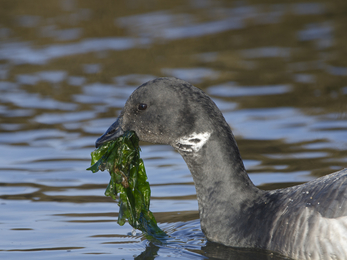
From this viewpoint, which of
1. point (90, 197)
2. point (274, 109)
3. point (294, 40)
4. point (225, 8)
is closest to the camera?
point (90, 197)

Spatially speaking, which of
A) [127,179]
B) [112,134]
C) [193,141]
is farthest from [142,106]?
[127,179]

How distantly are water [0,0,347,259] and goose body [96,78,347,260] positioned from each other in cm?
24

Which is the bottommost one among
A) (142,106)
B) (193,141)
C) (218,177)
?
(218,177)

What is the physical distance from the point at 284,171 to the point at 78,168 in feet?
10.2

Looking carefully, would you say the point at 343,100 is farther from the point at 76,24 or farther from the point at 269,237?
the point at 76,24

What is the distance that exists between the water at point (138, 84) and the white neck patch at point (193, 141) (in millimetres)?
1060

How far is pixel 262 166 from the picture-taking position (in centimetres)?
A: 924

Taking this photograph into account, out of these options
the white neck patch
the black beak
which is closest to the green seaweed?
the black beak

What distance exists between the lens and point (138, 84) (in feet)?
45.9

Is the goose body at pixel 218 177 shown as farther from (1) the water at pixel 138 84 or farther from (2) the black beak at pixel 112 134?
(1) the water at pixel 138 84

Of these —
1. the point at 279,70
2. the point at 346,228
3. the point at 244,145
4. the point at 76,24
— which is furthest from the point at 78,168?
the point at 76,24

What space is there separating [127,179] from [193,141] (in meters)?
0.86

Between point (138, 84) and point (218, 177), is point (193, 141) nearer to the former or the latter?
point (218, 177)

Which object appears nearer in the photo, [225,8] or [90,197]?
[90,197]
